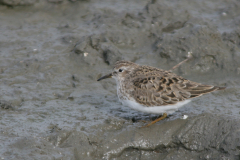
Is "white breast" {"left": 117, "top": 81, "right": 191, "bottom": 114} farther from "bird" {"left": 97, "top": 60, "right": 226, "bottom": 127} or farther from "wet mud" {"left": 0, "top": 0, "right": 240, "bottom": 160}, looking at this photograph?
"wet mud" {"left": 0, "top": 0, "right": 240, "bottom": 160}

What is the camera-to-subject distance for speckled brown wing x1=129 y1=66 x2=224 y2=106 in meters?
6.58

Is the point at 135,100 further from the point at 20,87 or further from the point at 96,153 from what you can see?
the point at 20,87

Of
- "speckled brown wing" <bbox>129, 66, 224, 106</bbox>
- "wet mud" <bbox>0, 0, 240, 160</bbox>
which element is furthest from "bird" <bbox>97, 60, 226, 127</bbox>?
"wet mud" <bbox>0, 0, 240, 160</bbox>

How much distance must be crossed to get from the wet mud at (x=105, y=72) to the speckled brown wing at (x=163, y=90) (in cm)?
50

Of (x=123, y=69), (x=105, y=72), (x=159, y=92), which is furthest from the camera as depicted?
(x=105, y=72)

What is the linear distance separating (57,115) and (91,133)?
3.46 ft

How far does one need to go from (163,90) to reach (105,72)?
7.72ft

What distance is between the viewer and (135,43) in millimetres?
9547

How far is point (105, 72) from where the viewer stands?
8.52 m

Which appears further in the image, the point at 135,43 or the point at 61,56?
the point at 135,43

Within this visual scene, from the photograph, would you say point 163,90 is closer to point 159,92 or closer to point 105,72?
point 159,92

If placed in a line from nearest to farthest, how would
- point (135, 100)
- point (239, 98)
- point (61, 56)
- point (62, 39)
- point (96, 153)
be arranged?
point (96, 153) < point (135, 100) < point (239, 98) < point (61, 56) < point (62, 39)

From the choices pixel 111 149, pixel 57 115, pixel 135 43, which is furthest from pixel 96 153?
pixel 135 43

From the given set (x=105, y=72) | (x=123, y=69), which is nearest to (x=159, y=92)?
(x=123, y=69)
